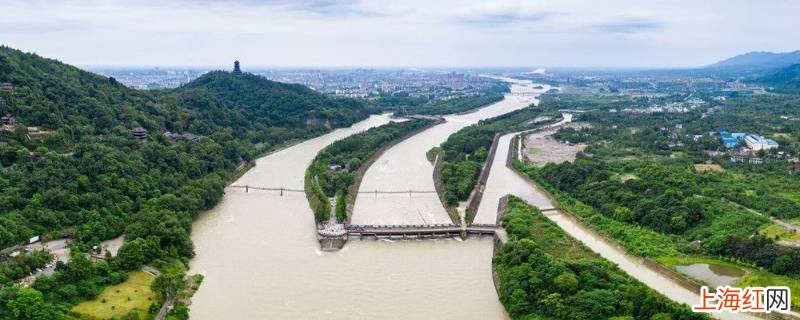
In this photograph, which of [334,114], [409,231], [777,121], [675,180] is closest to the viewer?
[409,231]

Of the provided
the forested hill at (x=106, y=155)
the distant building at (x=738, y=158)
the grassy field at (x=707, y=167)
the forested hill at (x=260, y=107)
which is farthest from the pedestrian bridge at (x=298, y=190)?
the distant building at (x=738, y=158)

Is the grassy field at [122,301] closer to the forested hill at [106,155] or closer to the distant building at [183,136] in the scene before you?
the forested hill at [106,155]

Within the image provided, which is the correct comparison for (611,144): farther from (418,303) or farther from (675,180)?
(418,303)

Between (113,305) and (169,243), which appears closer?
(113,305)

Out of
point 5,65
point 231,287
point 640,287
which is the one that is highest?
point 5,65

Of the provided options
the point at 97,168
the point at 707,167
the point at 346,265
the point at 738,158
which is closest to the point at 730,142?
the point at 738,158

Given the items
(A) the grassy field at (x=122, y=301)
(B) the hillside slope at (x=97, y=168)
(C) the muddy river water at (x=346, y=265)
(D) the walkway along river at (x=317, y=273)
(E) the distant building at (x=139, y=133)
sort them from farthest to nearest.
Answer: (E) the distant building at (x=139, y=133) → (B) the hillside slope at (x=97, y=168) → (C) the muddy river water at (x=346, y=265) → (D) the walkway along river at (x=317, y=273) → (A) the grassy field at (x=122, y=301)

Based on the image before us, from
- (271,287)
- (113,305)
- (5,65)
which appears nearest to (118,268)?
(113,305)
